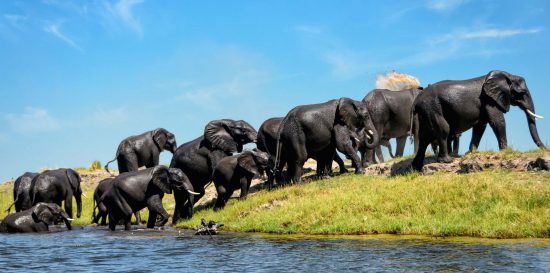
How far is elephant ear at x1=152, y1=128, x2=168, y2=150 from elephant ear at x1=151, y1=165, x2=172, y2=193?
725 cm

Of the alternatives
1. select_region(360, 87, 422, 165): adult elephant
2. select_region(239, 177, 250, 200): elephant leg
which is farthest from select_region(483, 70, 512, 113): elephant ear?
select_region(239, 177, 250, 200): elephant leg

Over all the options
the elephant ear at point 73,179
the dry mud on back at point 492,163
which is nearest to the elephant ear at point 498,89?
the dry mud on back at point 492,163

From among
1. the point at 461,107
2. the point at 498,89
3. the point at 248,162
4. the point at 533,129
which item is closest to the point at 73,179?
the point at 248,162

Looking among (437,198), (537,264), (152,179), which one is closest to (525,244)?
(537,264)

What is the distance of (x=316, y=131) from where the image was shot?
21.1 m

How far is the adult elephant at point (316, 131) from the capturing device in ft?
69.0

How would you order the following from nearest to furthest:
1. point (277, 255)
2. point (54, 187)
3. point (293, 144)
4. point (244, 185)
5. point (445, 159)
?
point (277, 255), point (445, 159), point (244, 185), point (293, 144), point (54, 187)

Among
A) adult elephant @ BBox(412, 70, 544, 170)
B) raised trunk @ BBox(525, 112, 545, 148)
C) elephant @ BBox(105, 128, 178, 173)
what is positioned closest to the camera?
adult elephant @ BBox(412, 70, 544, 170)

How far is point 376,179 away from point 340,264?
8806 millimetres

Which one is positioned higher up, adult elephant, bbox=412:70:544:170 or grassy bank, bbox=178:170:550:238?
adult elephant, bbox=412:70:544:170

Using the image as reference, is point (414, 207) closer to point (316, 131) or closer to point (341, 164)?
point (316, 131)

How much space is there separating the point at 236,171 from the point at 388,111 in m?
6.47

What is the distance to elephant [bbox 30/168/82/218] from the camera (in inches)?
960

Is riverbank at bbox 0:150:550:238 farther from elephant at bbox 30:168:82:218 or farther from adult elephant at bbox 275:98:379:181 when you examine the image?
elephant at bbox 30:168:82:218
